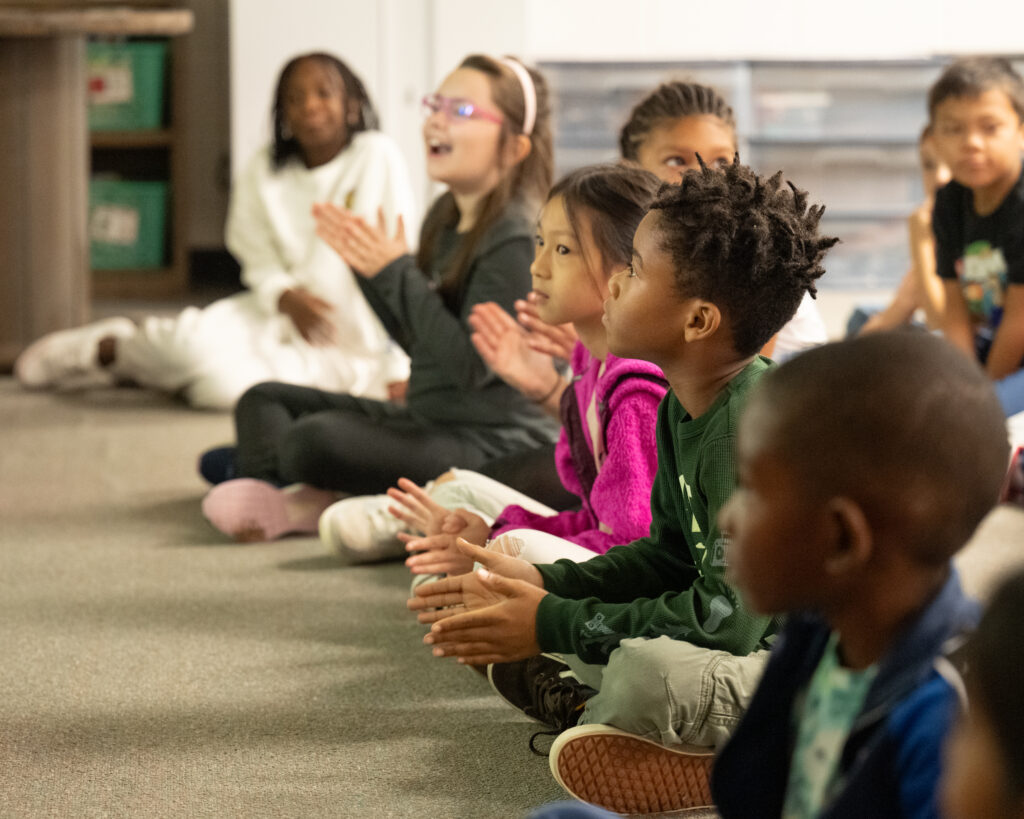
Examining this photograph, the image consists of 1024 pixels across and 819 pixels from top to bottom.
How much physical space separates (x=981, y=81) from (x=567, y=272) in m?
1.09

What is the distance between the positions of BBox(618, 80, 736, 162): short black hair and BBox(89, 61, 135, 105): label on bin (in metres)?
2.93

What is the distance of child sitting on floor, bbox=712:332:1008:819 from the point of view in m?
0.61

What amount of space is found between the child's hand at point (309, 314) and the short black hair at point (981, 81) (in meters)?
1.25

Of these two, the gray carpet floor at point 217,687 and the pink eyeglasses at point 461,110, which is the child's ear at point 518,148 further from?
the gray carpet floor at point 217,687

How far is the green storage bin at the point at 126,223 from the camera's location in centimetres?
429

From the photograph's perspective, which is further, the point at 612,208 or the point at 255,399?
the point at 255,399

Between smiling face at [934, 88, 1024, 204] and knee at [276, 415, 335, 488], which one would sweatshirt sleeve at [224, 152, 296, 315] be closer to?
knee at [276, 415, 335, 488]

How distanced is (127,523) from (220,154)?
290 cm

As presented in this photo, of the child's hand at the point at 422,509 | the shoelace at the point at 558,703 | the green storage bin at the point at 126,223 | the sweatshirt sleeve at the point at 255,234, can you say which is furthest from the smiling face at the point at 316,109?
the shoelace at the point at 558,703

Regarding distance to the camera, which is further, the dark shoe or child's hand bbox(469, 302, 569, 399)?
the dark shoe

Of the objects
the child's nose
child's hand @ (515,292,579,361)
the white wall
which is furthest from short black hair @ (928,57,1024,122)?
the white wall

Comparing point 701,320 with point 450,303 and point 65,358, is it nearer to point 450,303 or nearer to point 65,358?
point 450,303

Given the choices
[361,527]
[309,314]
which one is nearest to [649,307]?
[361,527]

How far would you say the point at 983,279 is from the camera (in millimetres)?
2182
